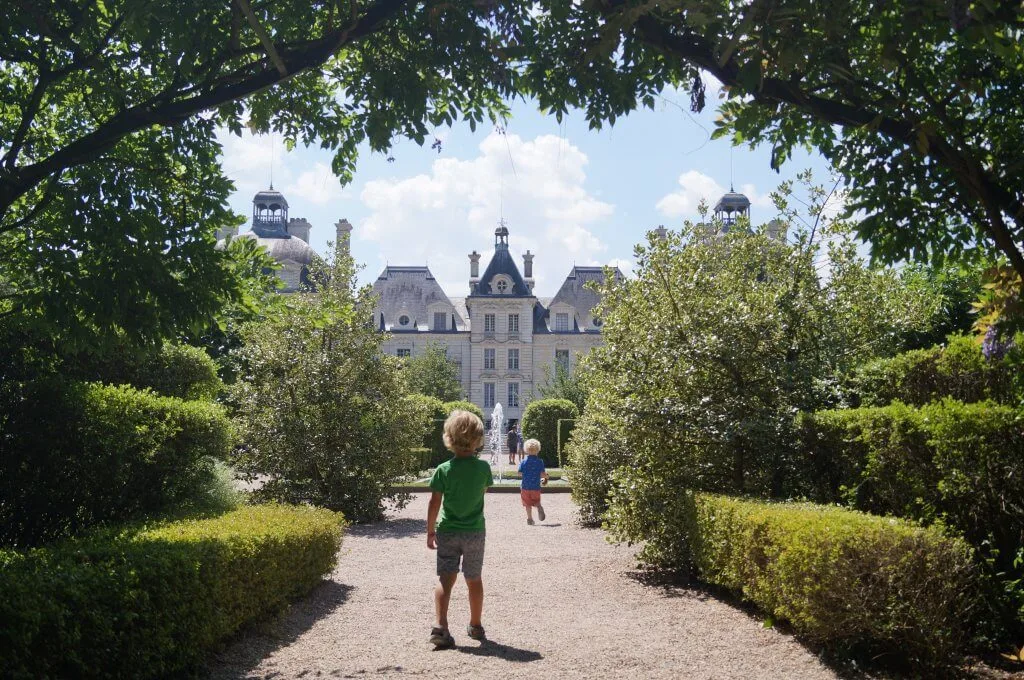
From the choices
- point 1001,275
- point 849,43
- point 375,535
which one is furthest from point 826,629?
point 375,535

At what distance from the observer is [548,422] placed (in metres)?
31.4

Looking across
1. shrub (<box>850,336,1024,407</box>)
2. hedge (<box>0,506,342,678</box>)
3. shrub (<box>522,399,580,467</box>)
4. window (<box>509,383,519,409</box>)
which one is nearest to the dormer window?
window (<box>509,383,519,409</box>)

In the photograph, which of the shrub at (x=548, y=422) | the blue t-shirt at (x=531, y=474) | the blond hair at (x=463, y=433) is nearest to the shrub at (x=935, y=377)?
the blond hair at (x=463, y=433)

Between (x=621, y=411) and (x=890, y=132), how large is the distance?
4558 millimetres

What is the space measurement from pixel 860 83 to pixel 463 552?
3.69 meters

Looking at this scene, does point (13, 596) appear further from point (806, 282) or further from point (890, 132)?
point (806, 282)

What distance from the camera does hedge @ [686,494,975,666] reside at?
4980 millimetres

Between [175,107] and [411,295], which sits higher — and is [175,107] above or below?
below

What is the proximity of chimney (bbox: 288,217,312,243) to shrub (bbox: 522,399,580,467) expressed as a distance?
43038 millimetres

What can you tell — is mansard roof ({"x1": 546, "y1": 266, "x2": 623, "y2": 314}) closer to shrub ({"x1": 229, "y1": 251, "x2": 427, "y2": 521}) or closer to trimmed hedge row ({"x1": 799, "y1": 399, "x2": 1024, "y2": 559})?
shrub ({"x1": 229, "y1": 251, "x2": 427, "y2": 521})

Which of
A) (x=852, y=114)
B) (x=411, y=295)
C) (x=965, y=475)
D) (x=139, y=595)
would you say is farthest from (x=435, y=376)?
(x=139, y=595)

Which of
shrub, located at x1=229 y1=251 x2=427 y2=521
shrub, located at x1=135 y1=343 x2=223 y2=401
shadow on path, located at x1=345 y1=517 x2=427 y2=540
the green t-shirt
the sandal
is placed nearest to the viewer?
the sandal

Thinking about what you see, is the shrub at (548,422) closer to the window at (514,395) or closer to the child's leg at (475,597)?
the child's leg at (475,597)

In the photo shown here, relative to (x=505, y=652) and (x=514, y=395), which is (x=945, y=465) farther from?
(x=514, y=395)
